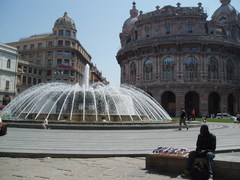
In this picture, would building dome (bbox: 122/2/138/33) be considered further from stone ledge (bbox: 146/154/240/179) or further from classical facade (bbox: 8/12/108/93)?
stone ledge (bbox: 146/154/240/179)

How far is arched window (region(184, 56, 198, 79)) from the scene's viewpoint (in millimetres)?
46062

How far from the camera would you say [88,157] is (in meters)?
6.86

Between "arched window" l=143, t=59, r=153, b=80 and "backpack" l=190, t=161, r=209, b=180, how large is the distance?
44.4 metres

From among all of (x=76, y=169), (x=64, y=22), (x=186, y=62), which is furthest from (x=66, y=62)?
(x=76, y=169)

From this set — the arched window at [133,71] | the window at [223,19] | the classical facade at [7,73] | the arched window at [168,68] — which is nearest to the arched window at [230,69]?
the arched window at [168,68]

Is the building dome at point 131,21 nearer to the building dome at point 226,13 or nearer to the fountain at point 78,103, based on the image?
the building dome at point 226,13

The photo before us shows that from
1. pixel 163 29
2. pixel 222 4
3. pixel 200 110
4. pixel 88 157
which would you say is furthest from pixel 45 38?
pixel 88 157

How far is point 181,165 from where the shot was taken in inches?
207

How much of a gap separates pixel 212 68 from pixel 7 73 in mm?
43666

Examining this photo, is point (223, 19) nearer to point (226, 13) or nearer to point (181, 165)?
point (226, 13)

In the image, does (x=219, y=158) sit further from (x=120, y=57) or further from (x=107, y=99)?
(x=120, y=57)

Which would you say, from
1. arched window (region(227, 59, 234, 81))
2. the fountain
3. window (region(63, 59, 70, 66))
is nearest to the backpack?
the fountain

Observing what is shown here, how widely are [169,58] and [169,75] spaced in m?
3.61

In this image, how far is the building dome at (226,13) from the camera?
2343 inches
